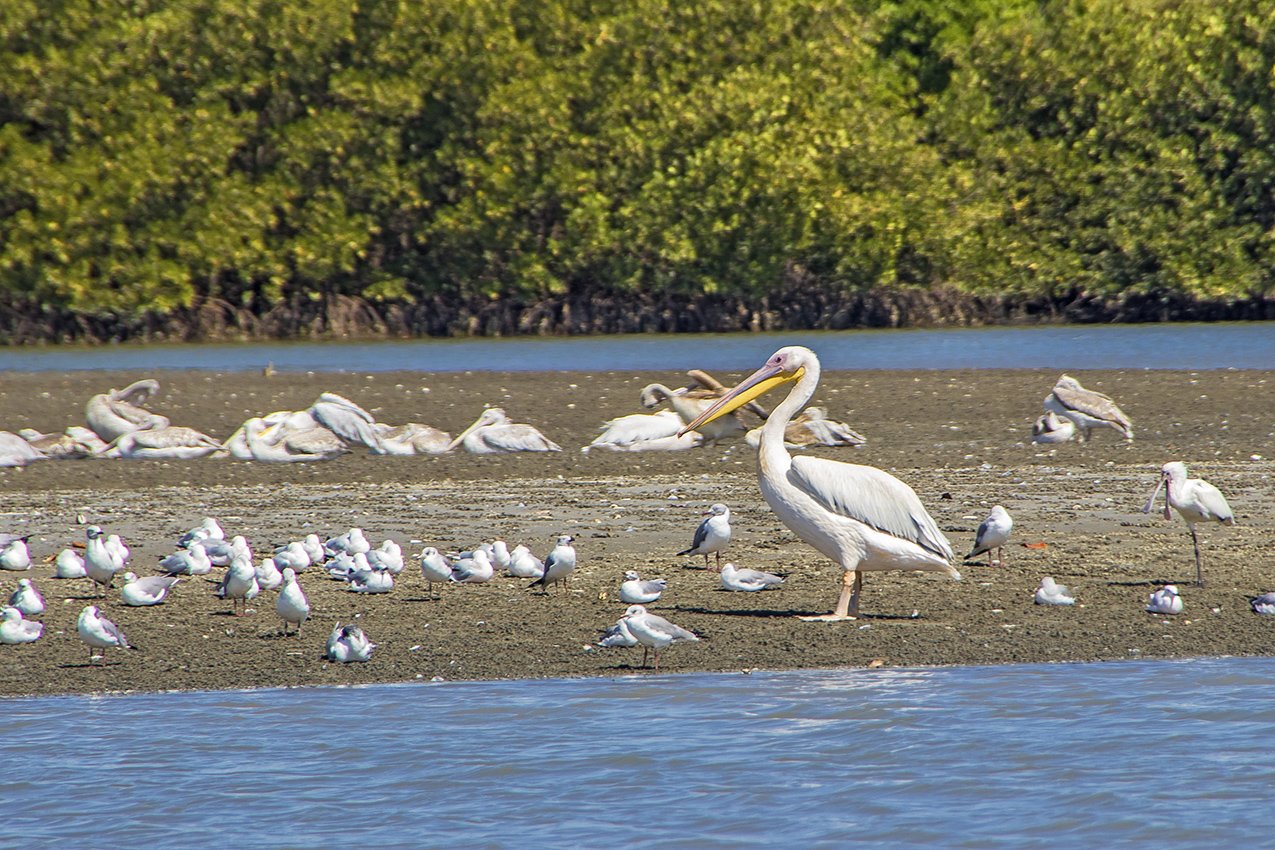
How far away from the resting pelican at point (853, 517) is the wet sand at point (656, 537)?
287 millimetres

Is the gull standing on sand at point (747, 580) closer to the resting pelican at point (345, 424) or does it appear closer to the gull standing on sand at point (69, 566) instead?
the gull standing on sand at point (69, 566)

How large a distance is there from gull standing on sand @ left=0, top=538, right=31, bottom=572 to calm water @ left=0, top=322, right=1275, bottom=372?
1530 cm

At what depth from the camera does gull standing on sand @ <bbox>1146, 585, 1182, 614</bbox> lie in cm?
819

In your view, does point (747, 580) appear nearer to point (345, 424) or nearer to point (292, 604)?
point (292, 604)

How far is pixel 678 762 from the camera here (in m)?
6.59

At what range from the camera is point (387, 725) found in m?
6.93

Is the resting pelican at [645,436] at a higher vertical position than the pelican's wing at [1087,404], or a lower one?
lower

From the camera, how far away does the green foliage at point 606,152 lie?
1452 inches

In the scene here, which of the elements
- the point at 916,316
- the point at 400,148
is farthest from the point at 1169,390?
the point at 400,148

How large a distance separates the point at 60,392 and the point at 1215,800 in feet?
57.4

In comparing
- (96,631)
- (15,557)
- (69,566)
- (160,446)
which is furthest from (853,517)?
(160,446)

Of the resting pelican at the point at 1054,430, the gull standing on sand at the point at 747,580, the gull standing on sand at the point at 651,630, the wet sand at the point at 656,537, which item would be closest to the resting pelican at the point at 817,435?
the wet sand at the point at 656,537

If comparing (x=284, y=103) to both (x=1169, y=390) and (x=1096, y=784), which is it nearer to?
(x=1169, y=390)

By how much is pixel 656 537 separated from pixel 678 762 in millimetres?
4114
